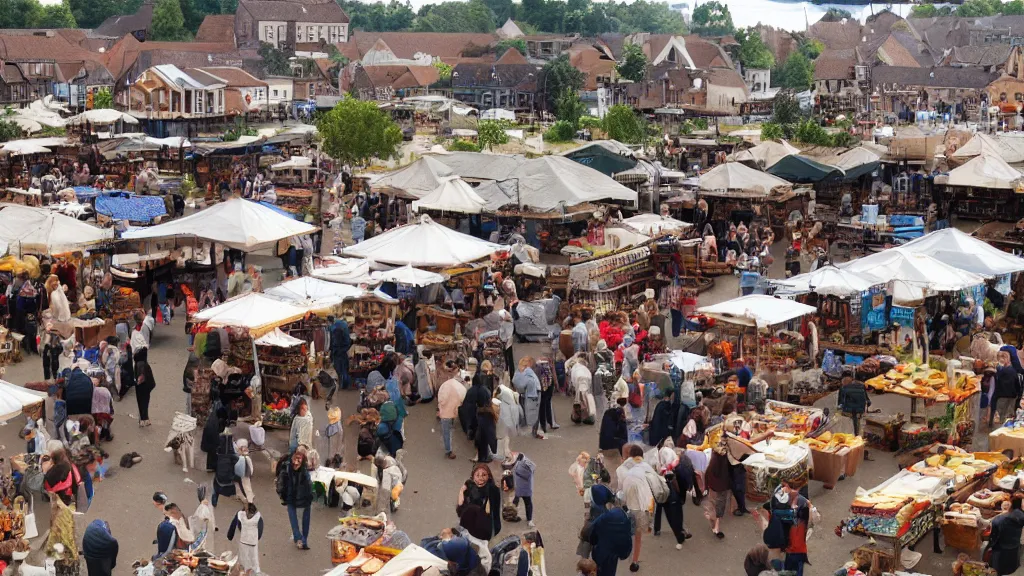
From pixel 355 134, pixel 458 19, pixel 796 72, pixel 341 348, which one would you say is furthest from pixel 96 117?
pixel 458 19

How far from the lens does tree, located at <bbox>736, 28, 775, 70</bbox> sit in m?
112

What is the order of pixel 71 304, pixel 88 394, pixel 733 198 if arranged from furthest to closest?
pixel 733 198 → pixel 71 304 → pixel 88 394

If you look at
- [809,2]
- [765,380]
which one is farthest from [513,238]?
[809,2]

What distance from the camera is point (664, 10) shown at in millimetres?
179125

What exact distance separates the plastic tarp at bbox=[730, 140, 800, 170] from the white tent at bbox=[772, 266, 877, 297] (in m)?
14.4

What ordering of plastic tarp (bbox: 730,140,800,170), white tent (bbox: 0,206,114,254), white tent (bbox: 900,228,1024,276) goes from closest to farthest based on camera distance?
white tent (bbox: 900,228,1024,276)
white tent (bbox: 0,206,114,254)
plastic tarp (bbox: 730,140,800,170)

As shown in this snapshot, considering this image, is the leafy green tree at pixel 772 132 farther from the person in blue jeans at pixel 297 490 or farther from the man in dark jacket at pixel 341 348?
the person in blue jeans at pixel 297 490

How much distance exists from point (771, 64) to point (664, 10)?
67.0 m

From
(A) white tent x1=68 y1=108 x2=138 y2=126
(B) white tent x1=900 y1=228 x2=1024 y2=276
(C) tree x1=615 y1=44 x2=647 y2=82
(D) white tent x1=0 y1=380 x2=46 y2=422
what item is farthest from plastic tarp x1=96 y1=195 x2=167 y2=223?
(C) tree x1=615 y1=44 x2=647 y2=82

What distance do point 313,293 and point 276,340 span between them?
183 cm

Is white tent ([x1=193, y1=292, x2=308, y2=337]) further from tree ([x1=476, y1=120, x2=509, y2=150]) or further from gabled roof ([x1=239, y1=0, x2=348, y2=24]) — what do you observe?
gabled roof ([x1=239, y1=0, x2=348, y2=24])

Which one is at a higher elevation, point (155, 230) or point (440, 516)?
point (155, 230)

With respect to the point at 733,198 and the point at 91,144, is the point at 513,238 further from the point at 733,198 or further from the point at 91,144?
the point at 91,144

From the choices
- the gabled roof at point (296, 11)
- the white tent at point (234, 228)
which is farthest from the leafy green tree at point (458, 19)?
the white tent at point (234, 228)
